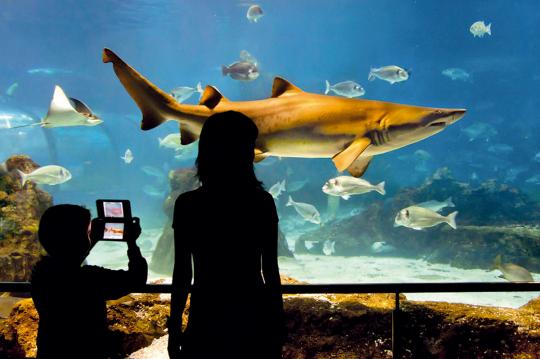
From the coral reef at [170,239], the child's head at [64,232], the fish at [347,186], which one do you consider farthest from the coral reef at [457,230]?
the child's head at [64,232]

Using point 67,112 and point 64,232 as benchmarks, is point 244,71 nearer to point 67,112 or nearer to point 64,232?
point 67,112

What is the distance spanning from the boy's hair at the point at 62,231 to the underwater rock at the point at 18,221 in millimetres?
4305

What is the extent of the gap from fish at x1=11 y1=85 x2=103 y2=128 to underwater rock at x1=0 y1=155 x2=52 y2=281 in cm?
158

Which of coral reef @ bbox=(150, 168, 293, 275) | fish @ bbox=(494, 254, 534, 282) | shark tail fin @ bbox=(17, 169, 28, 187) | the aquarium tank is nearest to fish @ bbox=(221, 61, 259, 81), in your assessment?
the aquarium tank

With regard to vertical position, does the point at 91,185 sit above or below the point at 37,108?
below

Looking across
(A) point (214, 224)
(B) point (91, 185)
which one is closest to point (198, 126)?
(A) point (214, 224)

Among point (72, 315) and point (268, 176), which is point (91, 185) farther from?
point (72, 315)

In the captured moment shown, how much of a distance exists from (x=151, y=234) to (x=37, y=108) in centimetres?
2874

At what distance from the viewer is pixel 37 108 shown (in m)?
41.5

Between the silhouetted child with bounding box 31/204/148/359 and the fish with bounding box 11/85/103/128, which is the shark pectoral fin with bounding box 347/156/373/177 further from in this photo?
the fish with bounding box 11/85/103/128

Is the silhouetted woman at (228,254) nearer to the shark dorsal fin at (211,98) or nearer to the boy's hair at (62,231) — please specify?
the boy's hair at (62,231)

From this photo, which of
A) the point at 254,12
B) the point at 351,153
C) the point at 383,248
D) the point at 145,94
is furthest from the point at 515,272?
the point at 254,12

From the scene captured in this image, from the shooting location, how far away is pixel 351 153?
2.40m

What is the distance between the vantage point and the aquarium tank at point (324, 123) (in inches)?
98.0
